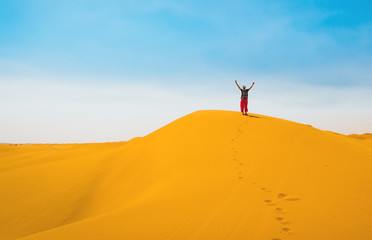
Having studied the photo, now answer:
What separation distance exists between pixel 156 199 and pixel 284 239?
10.9ft

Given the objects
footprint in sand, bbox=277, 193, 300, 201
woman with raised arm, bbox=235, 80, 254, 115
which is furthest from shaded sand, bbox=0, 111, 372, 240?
woman with raised arm, bbox=235, 80, 254, 115

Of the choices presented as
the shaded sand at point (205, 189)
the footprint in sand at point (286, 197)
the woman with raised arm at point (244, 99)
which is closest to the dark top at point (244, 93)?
the woman with raised arm at point (244, 99)

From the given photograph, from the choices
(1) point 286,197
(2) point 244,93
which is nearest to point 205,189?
(1) point 286,197

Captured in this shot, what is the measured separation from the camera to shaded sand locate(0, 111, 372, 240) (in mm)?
4238

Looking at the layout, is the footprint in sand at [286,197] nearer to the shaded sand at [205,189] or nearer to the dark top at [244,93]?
the shaded sand at [205,189]

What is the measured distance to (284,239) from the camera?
148 inches

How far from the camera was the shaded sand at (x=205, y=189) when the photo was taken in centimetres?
424

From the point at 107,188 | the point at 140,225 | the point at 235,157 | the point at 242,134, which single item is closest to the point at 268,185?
the point at 235,157

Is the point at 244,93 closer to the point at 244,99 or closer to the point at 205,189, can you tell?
the point at 244,99

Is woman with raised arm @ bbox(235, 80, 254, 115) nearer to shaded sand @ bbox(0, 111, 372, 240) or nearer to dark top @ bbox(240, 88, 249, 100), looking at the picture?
dark top @ bbox(240, 88, 249, 100)

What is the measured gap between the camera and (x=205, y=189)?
610cm

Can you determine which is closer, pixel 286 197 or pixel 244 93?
pixel 286 197

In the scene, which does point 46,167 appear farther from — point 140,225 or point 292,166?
point 292,166

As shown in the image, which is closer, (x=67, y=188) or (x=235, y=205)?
(x=235, y=205)
